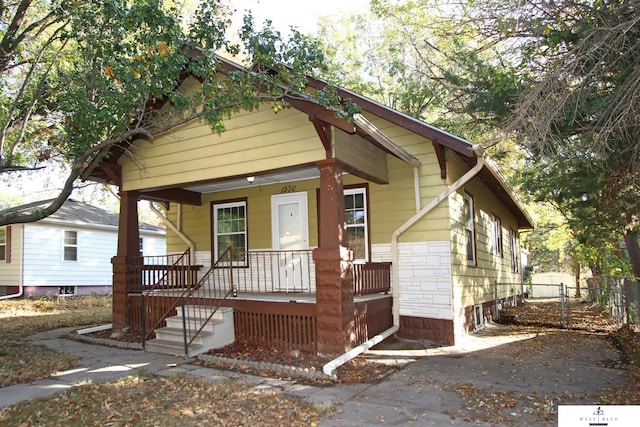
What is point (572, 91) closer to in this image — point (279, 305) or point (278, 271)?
point (279, 305)

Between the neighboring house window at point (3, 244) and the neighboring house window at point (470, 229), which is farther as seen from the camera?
the neighboring house window at point (3, 244)

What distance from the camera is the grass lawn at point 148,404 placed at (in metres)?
4.37

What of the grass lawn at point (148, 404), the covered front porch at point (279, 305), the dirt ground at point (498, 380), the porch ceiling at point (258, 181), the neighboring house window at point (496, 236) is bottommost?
the dirt ground at point (498, 380)

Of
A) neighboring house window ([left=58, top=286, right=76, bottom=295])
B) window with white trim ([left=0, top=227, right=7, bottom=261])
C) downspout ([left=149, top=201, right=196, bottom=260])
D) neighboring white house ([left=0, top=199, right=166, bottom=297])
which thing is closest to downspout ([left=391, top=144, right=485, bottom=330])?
downspout ([left=149, top=201, right=196, bottom=260])

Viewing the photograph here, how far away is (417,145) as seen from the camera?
8.43 m

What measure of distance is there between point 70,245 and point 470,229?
1576cm

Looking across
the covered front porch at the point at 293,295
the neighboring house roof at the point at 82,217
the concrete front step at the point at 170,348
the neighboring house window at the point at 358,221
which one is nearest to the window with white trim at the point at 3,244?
the neighboring house roof at the point at 82,217

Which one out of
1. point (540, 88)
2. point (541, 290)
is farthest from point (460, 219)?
point (541, 290)

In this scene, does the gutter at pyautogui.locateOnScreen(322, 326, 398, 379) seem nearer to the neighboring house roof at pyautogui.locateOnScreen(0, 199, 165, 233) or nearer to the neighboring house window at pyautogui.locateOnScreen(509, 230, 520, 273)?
the neighboring house window at pyautogui.locateOnScreen(509, 230, 520, 273)

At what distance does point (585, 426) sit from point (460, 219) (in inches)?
228

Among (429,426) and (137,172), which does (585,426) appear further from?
(137,172)

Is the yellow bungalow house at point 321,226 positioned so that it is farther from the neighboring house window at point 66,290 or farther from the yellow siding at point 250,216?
the neighboring house window at point 66,290

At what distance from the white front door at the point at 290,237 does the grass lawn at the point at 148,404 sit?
403 cm

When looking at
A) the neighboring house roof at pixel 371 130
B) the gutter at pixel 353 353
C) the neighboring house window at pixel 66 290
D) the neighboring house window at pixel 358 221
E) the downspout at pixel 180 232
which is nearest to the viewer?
the gutter at pixel 353 353
